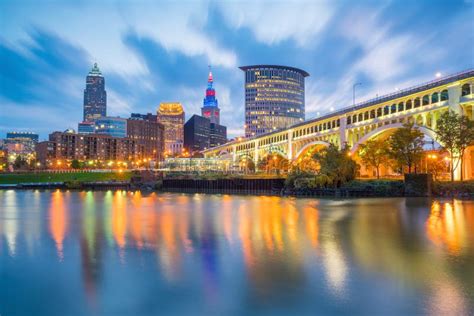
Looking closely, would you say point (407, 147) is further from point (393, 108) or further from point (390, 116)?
point (393, 108)

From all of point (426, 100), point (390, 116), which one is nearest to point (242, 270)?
point (426, 100)

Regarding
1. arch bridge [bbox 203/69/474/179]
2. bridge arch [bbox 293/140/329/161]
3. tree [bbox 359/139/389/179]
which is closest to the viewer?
arch bridge [bbox 203/69/474/179]


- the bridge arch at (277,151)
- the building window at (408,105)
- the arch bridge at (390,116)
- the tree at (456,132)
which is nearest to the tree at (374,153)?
the arch bridge at (390,116)

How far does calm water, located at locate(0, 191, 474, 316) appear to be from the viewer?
1030 centimetres

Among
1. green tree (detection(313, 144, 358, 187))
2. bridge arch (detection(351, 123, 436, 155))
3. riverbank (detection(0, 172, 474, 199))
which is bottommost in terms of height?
riverbank (detection(0, 172, 474, 199))

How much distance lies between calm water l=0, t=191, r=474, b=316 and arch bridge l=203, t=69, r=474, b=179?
137 ft

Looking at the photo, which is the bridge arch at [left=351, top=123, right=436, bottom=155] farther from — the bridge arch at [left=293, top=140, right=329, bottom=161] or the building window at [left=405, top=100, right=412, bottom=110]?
the bridge arch at [left=293, top=140, right=329, bottom=161]

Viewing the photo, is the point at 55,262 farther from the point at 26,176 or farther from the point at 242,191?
the point at 26,176

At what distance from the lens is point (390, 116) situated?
72.4 m

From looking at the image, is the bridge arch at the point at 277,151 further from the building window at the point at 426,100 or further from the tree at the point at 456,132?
the tree at the point at 456,132

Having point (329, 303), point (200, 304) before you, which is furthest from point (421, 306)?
point (200, 304)

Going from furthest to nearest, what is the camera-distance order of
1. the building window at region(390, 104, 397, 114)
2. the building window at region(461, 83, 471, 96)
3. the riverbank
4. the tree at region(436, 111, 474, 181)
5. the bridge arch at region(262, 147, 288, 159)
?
the bridge arch at region(262, 147, 288, 159) < the building window at region(390, 104, 397, 114) < the building window at region(461, 83, 471, 96) < the riverbank < the tree at region(436, 111, 474, 181)

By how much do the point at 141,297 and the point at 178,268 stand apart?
10.5ft

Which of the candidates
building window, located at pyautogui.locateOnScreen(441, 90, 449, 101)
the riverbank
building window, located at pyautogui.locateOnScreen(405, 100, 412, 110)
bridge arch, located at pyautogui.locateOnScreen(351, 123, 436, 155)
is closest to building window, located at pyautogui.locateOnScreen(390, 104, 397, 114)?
building window, located at pyautogui.locateOnScreen(405, 100, 412, 110)
